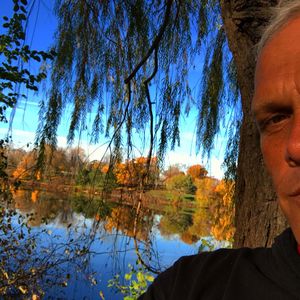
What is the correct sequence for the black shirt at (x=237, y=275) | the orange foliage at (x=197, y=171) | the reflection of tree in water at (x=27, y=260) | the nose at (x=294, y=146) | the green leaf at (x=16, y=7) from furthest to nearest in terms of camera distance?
the reflection of tree in water at (x=27, y=260) → the green leaf at (x=16, y=7) → the orange foliage at (x=197, y=171) → the black shirt at (x=237, y=275) → the nose at (x=294, y=146)

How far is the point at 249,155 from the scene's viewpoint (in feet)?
4.26

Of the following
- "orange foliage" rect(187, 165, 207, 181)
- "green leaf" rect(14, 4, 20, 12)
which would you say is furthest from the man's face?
"green leaf" rect(14, 4, 20, 12)

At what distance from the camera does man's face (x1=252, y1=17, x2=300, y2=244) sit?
0.57 m

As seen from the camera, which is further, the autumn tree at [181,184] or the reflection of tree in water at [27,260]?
the reflection of tree in water at [27,260]

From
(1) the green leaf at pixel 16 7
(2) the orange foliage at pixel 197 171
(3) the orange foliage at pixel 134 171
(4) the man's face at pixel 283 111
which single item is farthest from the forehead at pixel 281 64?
(1) the green leaf at pixel 16 7

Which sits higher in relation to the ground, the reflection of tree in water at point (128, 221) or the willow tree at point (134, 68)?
the willow tree at point (134, 68)

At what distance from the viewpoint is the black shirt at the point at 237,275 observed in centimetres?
66

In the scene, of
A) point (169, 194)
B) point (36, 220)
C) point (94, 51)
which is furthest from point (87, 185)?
point (36, 220)

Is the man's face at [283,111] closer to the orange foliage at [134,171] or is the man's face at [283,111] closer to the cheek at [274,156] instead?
the cheek at [274,156]

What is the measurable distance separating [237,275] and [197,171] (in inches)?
61.4

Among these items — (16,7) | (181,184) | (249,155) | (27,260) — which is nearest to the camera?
(249,155)

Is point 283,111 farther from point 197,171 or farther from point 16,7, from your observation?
point 16,7

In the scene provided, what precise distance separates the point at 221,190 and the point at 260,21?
4.61 ft

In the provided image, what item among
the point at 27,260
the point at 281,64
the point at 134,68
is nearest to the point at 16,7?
the point at 134,68
